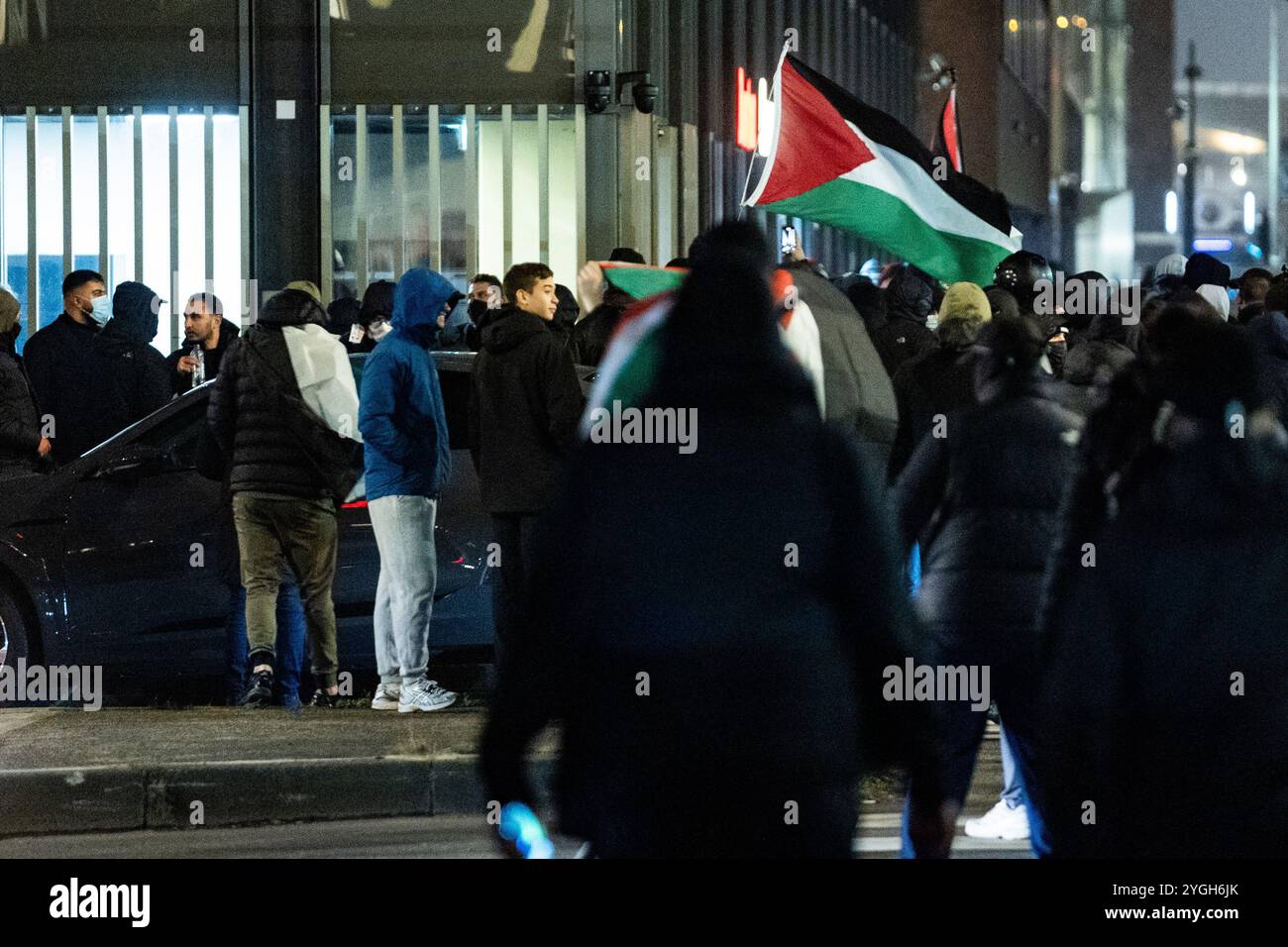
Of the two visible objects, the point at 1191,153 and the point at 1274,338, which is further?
the point at 1191,153

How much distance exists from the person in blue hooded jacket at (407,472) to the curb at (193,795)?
1189mm

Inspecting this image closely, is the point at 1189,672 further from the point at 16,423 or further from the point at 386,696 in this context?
the point at 16,423

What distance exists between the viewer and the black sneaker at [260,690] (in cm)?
884

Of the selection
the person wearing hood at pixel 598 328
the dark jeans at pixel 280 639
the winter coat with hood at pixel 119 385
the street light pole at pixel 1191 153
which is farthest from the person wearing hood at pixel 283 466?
the street light pole at pixel 1191 153

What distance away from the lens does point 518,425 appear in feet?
28.9

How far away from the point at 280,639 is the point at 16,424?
156 centimetres

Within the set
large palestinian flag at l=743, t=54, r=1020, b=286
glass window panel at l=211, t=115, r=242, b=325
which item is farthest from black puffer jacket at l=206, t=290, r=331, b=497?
glass window panel at l=211, t=115, r=242, b=325

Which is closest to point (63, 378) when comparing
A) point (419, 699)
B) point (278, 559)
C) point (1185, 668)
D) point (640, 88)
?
point (278, 559)

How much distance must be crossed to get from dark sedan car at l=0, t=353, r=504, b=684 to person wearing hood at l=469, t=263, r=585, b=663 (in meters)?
0.40

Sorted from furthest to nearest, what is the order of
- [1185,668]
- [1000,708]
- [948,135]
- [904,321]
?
[948,135] → [904,321] → [1000,708] → [1185,668]

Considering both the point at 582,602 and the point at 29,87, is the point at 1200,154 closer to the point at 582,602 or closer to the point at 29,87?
the point at 29,87

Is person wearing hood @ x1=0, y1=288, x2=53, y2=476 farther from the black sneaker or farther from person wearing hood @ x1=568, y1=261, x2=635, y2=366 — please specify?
person wearing hood @ x1=568, y1=261, x2=635, y2=366
